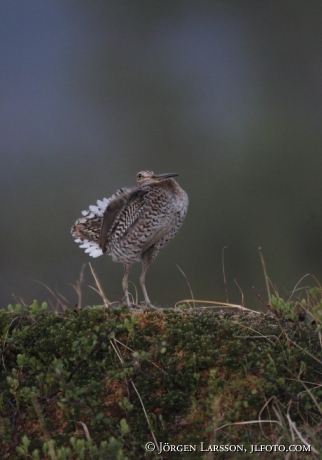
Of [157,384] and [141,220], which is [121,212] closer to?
[141,220]

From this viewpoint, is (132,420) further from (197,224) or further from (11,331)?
(197,224)

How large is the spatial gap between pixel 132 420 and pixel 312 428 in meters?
1.16

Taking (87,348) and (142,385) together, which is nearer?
(87,348)

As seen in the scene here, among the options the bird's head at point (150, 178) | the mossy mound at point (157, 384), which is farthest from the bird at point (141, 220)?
the mossy mound at point (157, 384)

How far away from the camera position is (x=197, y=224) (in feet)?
74.4

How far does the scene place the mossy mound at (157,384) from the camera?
448 cm

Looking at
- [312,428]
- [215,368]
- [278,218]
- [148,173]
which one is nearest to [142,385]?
[215,368]

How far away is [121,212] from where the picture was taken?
24.8 feet

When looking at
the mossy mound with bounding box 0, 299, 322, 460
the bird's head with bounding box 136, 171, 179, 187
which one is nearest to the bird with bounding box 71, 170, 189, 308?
the bird's head with bounding box 136, 171, 179, 187

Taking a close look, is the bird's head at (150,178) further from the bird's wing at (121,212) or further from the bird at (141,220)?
the bird's wing at (121,212)

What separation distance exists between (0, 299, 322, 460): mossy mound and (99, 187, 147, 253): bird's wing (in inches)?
74.3

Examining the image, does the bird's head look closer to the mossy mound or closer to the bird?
the bird

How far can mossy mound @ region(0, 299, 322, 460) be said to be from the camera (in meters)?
4.48

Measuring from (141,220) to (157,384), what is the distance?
2682 millimetres
